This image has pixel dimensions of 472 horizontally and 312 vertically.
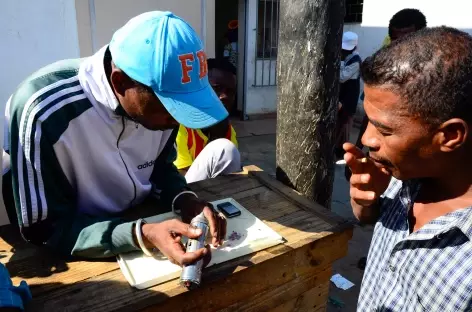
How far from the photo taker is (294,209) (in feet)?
5.52

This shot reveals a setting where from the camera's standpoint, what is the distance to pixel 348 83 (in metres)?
4.85

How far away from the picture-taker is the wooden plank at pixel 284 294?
1.38 metres

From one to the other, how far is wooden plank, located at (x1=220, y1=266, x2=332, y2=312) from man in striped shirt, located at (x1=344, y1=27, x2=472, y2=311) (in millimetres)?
315

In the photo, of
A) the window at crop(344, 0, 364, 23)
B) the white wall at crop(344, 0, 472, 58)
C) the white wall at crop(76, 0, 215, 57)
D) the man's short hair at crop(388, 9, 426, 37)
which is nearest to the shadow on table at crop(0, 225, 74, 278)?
the man's short hair at crop(388, 9, 426, 37)

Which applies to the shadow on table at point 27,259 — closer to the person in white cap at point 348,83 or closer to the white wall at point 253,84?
the person in white cap at point 348,83

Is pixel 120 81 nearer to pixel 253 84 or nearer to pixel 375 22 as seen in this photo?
pixel 253 84

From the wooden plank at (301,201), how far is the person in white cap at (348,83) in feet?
10.3

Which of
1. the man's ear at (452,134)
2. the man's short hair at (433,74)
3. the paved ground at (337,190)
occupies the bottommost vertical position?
the paved ground at (337,190)

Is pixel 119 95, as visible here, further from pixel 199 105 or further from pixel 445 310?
pixel 445 310

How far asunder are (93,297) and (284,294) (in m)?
0.70

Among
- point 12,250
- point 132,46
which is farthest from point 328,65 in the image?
point 12,250

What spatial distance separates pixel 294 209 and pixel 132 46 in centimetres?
94

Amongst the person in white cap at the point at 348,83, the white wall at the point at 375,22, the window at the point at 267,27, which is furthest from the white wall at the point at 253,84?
the person in white cap at the point at 348,83

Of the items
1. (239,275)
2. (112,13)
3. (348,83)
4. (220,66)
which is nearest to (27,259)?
(239,275)
